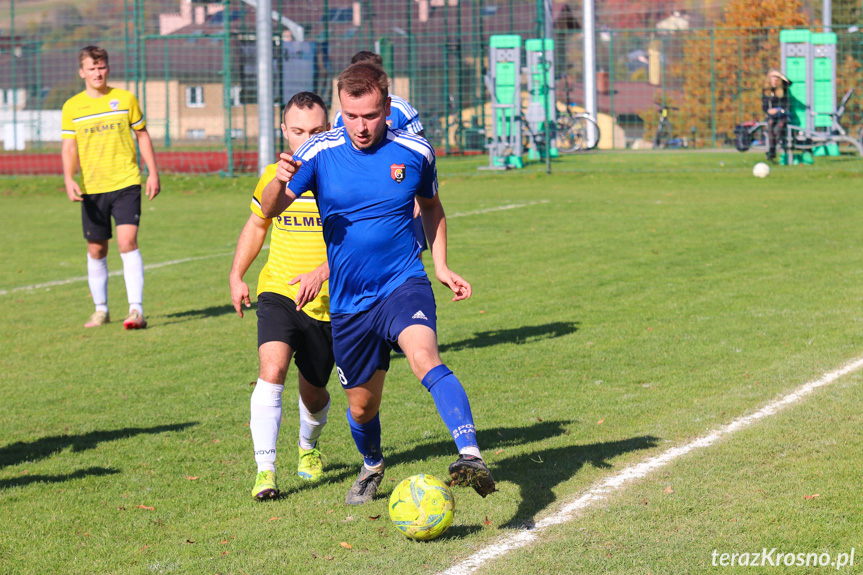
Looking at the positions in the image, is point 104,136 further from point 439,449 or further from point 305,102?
point 439,449

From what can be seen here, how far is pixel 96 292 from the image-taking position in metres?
9.47

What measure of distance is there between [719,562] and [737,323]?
15.4 ft

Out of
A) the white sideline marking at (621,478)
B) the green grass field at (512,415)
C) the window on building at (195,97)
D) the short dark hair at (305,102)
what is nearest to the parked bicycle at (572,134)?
the window on building at (195,97)

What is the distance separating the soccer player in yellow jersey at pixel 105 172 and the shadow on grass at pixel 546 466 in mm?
5302

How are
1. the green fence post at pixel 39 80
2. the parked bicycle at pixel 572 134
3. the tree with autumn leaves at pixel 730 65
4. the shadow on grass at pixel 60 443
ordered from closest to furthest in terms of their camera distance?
1. the shadow on grass at pixel 60 443
2. the parked bicycle at pixel 572 134
3. the green fence post at pixel 39 80
4. the tree with autumn leaves at pixel 730 65

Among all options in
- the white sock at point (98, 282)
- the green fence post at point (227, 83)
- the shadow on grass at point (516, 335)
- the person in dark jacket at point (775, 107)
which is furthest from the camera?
the green fence post at point (227, 83)

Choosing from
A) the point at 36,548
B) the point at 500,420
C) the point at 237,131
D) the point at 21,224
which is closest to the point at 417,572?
the point at 36,548

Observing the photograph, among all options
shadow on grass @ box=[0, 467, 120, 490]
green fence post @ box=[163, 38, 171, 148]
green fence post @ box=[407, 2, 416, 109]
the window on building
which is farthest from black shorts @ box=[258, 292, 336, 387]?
the window on building

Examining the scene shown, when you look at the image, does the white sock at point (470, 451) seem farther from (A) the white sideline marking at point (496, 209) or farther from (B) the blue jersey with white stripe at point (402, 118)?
(A) the white sideline marking at point (496, 209)

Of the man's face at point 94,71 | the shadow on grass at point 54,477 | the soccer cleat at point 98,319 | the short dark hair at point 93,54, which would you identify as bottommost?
the shadow on grass at point 54,477

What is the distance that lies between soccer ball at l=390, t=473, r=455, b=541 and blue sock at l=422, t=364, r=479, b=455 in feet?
0.85

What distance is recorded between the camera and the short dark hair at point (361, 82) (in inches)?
159

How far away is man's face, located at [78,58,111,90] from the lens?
29.7 ft

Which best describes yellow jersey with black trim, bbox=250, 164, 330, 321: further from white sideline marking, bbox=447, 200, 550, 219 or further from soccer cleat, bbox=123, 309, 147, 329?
white sideline marking, bbox=447, 200, 550, 219
